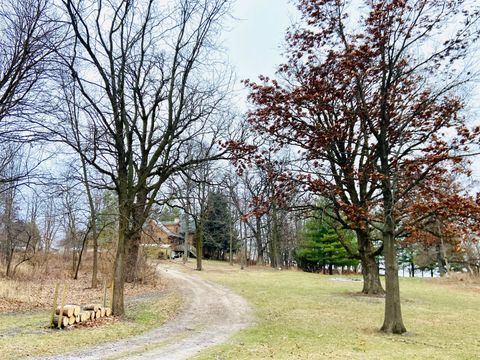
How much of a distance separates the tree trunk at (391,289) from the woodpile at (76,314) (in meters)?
8.18

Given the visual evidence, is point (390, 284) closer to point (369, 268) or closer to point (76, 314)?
point (76, 314)

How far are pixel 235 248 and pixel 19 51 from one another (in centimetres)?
4275

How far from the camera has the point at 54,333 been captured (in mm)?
9023

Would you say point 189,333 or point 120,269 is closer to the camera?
point 189,333

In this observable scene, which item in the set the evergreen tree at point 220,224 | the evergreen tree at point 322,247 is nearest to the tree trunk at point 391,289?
the evergreen tree at point 322,247

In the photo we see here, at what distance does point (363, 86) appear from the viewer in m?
11.9

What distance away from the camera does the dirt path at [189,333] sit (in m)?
7.57

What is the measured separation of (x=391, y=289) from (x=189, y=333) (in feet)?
18.8

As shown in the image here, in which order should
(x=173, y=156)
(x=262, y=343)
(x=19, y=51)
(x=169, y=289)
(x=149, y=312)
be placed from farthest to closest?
(x=169, y=289) < (x=173, y=156) < (x=149, y=312) < (x=19, y=51) < (x=262, y=343)

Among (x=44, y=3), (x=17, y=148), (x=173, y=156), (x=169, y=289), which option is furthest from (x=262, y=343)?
(x=169, y=289)

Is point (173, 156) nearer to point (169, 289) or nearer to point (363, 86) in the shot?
point (363, 86)

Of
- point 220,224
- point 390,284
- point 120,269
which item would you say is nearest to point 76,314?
point 120,269

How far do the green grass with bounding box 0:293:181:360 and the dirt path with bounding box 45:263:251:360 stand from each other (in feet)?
1.61

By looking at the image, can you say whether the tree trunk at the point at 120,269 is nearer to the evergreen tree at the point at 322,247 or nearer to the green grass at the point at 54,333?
the green grass at the point at 54,333
